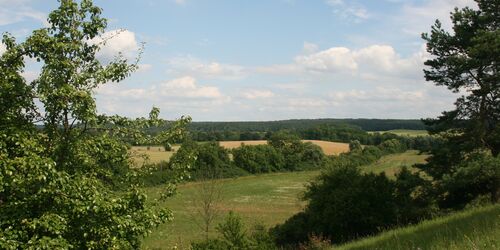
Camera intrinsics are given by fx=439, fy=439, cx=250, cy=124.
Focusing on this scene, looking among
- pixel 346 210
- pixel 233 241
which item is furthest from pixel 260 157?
pixel 233 241

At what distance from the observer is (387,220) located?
32.2 meters

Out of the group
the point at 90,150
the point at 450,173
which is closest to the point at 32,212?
the point at 90,150

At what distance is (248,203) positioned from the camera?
247 feet

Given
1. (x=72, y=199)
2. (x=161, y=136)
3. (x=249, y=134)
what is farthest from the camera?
(x=249, y=134)

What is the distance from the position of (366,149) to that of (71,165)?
127 metres

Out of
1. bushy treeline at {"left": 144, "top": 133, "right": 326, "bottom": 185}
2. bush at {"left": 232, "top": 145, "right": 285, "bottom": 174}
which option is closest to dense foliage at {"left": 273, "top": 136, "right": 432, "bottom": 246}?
bushy treeline at {"left": 144, "top": 133, "right": 326, "bottom": 185}

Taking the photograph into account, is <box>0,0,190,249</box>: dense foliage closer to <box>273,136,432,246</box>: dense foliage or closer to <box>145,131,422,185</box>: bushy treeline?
<box>273,136,432,246</box>: dense foliage

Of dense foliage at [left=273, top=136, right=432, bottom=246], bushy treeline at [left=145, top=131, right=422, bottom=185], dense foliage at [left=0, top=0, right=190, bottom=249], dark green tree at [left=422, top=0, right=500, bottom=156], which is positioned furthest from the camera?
bushy treeline at [left=145, top=131, right=422, bottom=185]

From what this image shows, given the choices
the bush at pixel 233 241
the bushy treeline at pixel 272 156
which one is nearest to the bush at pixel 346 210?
the bush at pixel 233 241

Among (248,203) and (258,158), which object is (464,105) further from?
(258,158)

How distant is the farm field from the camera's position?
4750 centimetres

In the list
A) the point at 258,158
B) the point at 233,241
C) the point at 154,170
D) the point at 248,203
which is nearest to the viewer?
the point at 154,170

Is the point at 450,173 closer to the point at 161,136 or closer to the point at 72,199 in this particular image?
the point at 161,136

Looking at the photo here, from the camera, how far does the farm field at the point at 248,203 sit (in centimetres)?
4750
